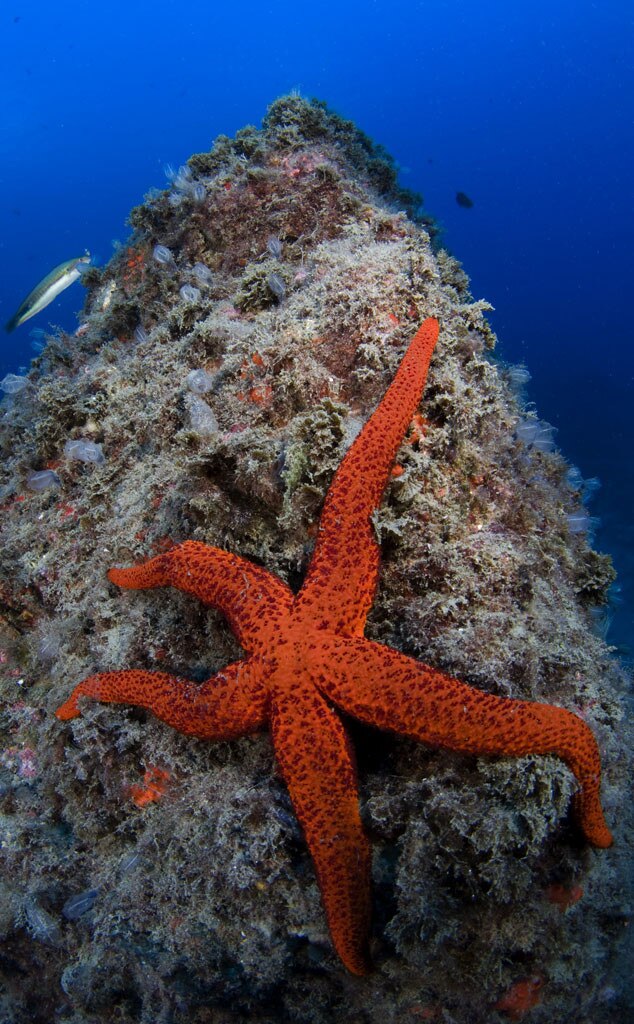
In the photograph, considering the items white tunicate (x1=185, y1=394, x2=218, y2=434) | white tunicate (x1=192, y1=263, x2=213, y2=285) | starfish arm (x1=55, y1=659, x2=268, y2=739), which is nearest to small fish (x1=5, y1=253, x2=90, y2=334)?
white tunicate (x1=192, y1=263, x2=213, y2=285)

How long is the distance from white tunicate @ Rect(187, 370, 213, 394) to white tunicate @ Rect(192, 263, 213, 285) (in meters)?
2.14

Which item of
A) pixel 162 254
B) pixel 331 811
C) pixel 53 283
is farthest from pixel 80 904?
pixel 53 283

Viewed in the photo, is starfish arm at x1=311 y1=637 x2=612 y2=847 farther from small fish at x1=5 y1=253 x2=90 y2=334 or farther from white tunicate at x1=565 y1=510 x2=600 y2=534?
small fish at x1=5 y1=253 x2=90 y2=334

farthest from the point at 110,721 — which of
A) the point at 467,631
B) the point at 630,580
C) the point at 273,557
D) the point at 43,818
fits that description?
the point at 630,580

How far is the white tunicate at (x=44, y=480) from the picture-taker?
5863 mm

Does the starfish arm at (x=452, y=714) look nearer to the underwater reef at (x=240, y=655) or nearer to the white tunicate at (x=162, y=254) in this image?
the underwater reef at (x=240, y=655)

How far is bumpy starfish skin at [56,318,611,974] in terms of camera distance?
2.85 metres

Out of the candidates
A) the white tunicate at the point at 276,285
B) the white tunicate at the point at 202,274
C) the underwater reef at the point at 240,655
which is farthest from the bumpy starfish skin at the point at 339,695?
the white tunicate at the point at 202,274

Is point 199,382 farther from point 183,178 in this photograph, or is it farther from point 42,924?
point 42,924

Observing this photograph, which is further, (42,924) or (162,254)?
(162,254)

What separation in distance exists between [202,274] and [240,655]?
478cm

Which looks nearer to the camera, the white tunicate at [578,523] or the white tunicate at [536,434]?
the white tunicate at [536,434]

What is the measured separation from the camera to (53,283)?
955cm

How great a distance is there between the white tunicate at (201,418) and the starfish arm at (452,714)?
2396 mm
